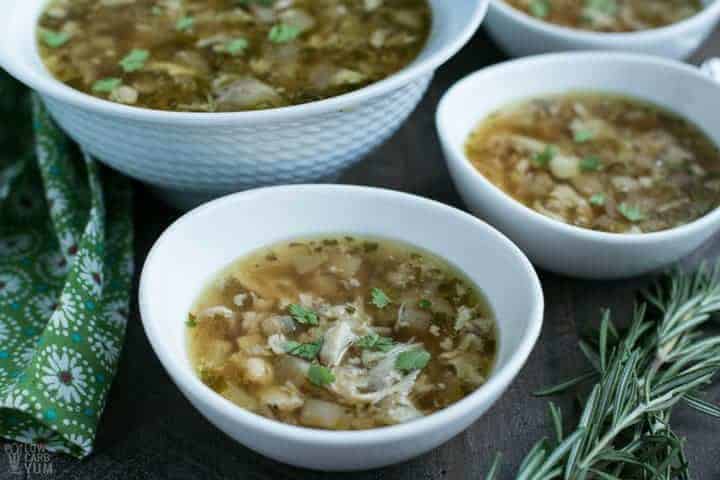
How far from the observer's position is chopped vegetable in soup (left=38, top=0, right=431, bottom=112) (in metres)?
2.67

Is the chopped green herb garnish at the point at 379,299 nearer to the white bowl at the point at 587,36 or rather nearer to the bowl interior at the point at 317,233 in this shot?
the bowl interior at the point at 317,233

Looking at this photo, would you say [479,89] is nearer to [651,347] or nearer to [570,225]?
[570,225]

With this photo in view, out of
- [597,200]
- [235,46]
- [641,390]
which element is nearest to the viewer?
[641,390]

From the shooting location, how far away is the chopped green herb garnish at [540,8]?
3555 mm

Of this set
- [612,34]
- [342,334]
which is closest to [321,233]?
[342,334]

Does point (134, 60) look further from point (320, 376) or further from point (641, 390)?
point (641, 390)

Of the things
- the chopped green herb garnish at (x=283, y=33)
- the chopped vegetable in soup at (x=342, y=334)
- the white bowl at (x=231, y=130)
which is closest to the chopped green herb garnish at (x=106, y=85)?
the white bowl at (x=231, y=130)

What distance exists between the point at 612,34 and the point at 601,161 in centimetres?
67

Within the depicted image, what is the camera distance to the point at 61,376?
2.32 metres

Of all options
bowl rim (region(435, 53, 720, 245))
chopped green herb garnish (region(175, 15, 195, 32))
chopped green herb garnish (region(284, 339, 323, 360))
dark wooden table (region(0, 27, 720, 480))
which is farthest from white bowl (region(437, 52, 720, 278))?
chopped green herb garnish (region(175, 15, 195, 32))

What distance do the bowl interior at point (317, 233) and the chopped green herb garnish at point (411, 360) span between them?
165 millimetres

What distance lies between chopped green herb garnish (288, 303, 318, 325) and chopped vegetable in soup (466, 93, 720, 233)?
793 millimetres

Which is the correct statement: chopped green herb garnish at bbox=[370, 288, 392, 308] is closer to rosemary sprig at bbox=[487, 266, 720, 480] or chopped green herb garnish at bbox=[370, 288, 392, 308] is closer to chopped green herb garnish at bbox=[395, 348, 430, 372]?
chopped green herb garnish at bbox=[395, 348, 430, 372]

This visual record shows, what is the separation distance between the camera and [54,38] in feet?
9.34
